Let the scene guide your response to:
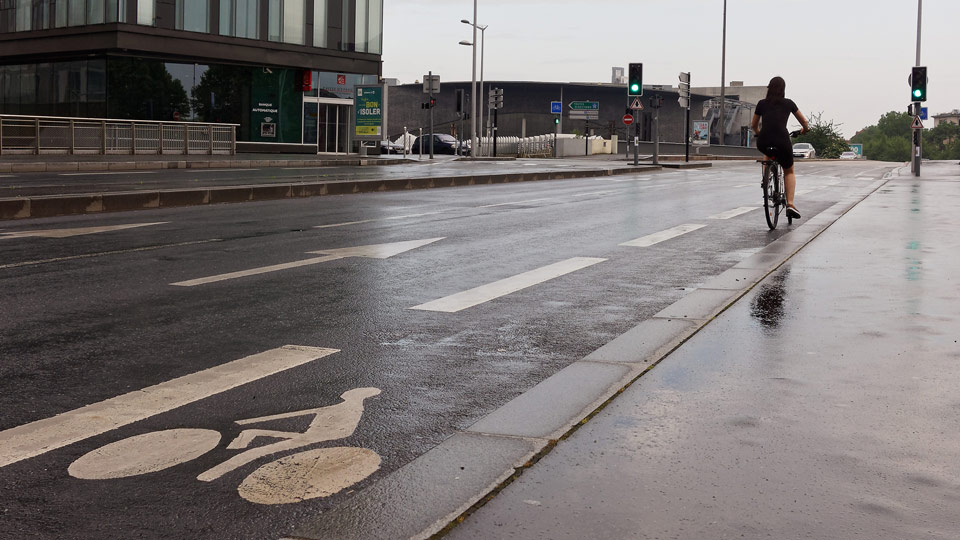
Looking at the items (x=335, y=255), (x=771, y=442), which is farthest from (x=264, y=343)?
(x=335, y=255)

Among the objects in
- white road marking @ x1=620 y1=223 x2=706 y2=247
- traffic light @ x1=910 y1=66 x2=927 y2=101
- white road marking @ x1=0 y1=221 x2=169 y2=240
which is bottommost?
white road marking @ x1=0 y1=221 x2=169 y2=240

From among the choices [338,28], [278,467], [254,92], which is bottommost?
[278,467]

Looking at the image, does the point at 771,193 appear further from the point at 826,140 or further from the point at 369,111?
Result: the point at 826,140

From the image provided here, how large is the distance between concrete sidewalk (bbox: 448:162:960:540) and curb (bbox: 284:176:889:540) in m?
0.05

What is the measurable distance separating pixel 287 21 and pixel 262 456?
46074 mm

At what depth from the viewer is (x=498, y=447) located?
3.78m

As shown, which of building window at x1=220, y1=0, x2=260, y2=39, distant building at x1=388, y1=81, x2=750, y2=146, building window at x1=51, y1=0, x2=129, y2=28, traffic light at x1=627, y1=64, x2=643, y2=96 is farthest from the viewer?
distant building at x1=388, y1=81, x2=750, y2=146

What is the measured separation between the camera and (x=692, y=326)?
6.24 m

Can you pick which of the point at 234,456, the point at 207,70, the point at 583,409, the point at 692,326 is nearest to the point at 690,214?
the point at 692,326

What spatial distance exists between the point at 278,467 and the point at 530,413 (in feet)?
3.67

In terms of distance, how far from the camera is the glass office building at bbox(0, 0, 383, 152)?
42.5m

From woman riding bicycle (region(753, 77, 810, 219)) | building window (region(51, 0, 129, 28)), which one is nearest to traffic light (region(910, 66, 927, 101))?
woman riding bicycle (region(753, 77, 810, 219))

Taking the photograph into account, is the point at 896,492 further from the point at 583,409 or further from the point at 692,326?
the point at 692,326

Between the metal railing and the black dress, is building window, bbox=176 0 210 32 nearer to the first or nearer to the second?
the metal railing
